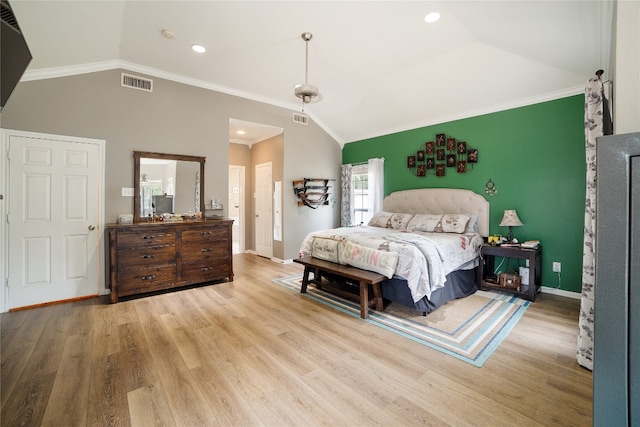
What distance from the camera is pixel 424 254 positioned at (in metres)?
2.98

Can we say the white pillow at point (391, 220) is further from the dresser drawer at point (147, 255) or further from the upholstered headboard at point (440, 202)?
the dresser drawer at point (147, 255)

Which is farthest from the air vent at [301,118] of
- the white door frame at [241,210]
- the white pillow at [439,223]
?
the white pillow at [439,223]

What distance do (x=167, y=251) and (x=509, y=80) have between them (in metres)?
5.07

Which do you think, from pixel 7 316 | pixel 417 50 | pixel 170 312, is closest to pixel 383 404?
pixel 170 312

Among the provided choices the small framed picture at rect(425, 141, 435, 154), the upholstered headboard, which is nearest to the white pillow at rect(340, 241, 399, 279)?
the upholstered headboard

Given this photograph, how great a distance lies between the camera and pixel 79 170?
351cm

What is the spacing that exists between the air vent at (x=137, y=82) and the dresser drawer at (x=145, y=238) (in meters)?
2.00

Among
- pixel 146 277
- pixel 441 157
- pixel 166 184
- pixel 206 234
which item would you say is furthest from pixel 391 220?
pixel 146 277

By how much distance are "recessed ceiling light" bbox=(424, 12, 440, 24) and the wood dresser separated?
356cm

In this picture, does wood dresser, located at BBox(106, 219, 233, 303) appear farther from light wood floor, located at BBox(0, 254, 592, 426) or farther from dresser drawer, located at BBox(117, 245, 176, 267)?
light wood floor, located at BBox(0, 254, 592, 426)

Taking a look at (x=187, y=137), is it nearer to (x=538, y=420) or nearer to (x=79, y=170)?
(x=79, y=170)

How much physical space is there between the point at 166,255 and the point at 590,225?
4462mm

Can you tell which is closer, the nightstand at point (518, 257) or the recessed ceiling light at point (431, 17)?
the recessed ceiling light at point (431, 17)

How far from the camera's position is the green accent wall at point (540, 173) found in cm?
352
